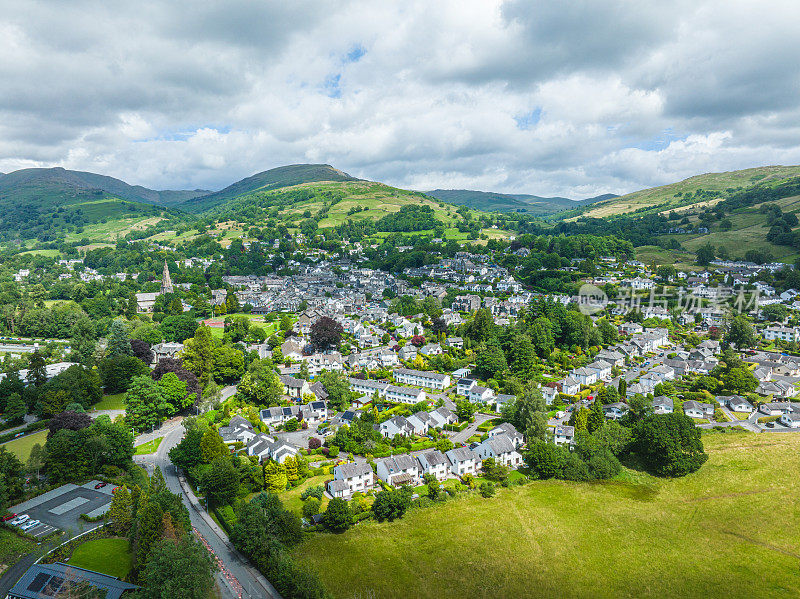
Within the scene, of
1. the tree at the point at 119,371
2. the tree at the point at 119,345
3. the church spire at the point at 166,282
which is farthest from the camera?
the church spire at the point at 166,282

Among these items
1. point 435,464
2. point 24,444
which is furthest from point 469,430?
point 24,444

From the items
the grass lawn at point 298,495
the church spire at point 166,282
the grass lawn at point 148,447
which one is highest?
the church spire at point 166,282

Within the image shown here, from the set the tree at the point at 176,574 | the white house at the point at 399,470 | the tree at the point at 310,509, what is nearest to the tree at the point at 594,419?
the white house at the point at 399,470

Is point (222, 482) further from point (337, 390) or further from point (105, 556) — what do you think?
point (337, 390)

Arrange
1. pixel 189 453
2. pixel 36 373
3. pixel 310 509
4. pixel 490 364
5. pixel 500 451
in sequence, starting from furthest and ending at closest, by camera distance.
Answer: pixel 490 364, pixel 36 373, pixel 500 451, pixel 189 453, pixel 310 509

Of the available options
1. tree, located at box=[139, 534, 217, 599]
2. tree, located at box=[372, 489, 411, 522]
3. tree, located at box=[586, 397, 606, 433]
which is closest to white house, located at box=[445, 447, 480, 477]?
tree, located at box=[372, 489, 411, 522]

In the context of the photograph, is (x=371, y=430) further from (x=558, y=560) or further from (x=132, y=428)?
(x=132, y=428)

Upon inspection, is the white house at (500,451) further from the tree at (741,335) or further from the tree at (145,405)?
the tree at (741,335)
